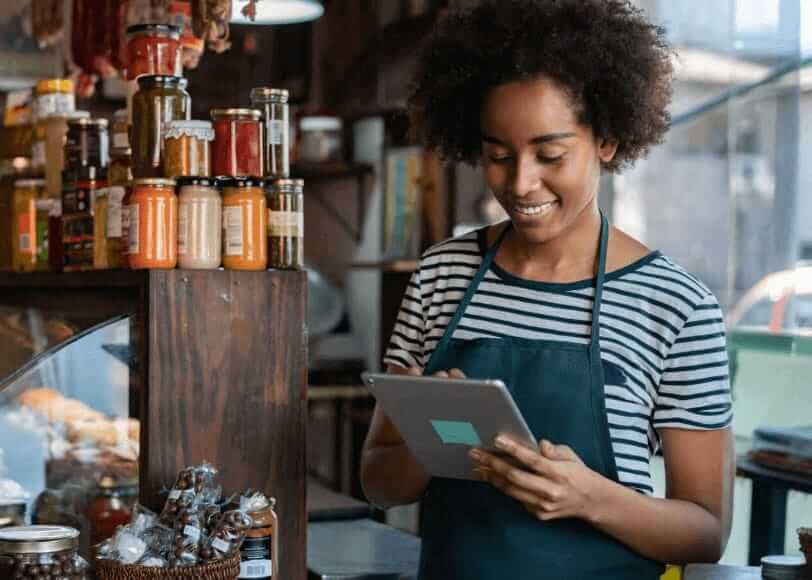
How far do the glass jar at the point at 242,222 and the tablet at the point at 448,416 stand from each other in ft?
1.39

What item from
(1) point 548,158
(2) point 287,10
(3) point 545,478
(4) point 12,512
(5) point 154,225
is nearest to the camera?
(3) point 545,478

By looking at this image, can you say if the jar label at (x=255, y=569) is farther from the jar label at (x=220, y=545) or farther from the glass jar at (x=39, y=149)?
the glass jar at (x=39, y=149)

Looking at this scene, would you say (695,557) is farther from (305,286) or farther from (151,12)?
(151,12)

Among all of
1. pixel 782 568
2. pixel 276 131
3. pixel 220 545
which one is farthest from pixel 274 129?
pixel 782 568

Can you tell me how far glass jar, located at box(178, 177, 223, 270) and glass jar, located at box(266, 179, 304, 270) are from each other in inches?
3.5

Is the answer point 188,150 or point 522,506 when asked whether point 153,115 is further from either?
point 522,506

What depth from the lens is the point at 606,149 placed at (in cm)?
180

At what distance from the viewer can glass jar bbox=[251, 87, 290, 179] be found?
2012 mm

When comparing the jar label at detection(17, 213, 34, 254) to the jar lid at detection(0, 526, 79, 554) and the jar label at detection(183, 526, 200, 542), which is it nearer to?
the jar lid at detection(0, 526, 79, 554)

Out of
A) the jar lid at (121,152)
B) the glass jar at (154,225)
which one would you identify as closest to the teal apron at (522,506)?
the glass jar at (154,225)

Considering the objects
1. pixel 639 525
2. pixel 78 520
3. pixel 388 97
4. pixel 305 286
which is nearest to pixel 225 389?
pixel 305 286

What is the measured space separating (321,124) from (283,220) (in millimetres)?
4095

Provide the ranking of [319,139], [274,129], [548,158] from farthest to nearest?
[319,139] → [274,129] → [548,158]

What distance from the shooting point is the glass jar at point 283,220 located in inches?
78.7
